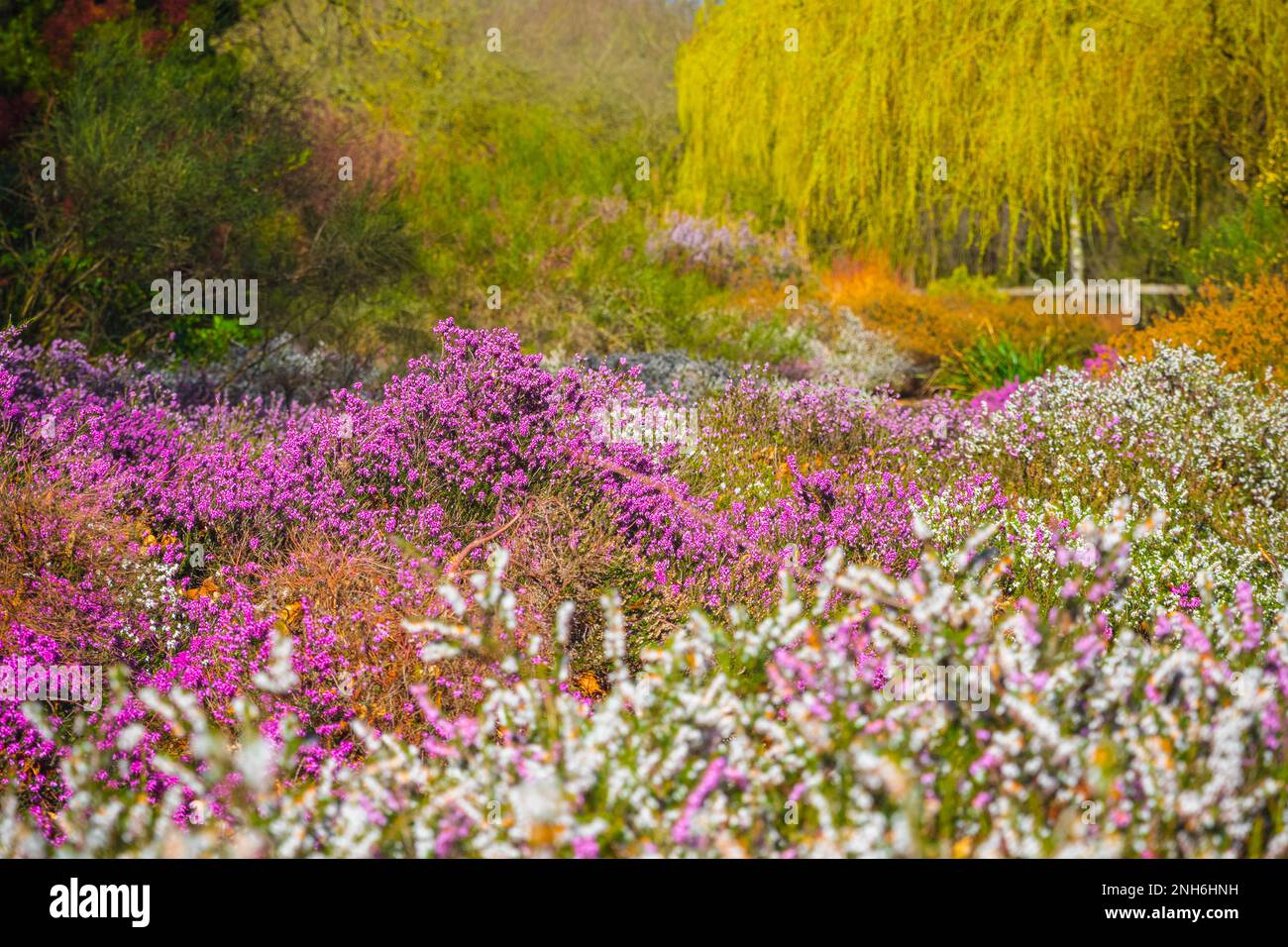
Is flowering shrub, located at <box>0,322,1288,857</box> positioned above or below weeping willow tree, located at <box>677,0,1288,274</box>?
below

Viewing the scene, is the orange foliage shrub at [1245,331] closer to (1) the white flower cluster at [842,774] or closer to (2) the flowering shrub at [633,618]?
(2) the flowering shrub at [633,618]

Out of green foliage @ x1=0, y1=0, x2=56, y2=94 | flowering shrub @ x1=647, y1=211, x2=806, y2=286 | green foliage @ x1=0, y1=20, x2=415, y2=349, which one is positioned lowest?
green foliage @ x1=0, y1=20, x2=415, y2=349

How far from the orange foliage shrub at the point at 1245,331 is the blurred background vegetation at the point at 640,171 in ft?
0.53

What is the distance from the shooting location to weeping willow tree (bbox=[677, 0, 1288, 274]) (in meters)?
10.9

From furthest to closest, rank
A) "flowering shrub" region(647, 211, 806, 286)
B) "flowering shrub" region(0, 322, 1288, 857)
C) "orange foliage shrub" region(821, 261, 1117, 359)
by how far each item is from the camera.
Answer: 1. "flowering shrub" region(647, 211, 806, 286)
2. "orange foliage shrub" region(821, 261, 1117, 359)
3. "flowering shrub" region(0, 322, 1288, 857)

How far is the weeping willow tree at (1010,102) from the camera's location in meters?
10.9

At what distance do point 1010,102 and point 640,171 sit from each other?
17.4 ft

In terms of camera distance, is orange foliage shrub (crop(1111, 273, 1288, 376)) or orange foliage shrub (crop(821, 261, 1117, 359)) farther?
orange foliage shrub (crop(821, 261, 1117, 359))

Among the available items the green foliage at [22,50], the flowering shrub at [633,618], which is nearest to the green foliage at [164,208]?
the green foliage at [22,50]

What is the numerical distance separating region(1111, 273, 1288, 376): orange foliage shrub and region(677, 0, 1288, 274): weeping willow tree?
2.43 meters

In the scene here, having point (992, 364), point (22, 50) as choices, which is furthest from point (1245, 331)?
point (22, 50)

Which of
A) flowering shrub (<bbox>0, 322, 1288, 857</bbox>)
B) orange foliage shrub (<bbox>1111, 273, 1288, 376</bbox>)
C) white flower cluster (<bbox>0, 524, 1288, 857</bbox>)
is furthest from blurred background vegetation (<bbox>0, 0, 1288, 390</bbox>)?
white flower cluster (<bbox>0, 524, 1288, 857</bbox>)

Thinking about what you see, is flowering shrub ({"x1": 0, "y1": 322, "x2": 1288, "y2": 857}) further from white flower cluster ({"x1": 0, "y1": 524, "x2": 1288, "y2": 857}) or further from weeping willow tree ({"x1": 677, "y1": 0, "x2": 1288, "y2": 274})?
weeping willow tree ({"x1": 677, "y1": 0, "x2": 1288, "y2": 274})
